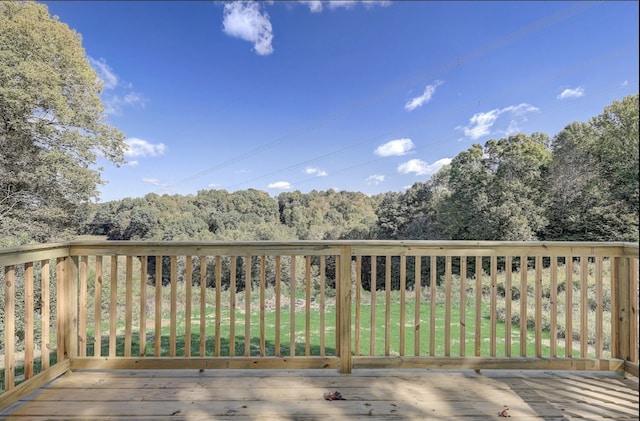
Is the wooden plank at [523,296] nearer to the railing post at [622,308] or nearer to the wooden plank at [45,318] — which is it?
the railing post at [622,308]

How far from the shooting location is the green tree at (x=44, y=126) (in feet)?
11.0

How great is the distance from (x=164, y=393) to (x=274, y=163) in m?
4.19

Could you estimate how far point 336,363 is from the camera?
226cm

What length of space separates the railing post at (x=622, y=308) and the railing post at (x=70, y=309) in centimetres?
395

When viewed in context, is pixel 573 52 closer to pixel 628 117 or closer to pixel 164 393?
pixel 628 117

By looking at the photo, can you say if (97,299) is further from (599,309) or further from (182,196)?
(599,309)

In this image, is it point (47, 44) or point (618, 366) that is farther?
point (47, 44)

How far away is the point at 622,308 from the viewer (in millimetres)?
2215

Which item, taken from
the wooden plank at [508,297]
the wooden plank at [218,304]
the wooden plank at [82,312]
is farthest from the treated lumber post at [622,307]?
the wooden plank at [82,312]

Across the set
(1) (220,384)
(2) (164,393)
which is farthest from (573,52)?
(2) (164,393)

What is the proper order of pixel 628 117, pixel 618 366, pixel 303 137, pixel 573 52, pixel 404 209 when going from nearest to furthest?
pixel 628 117 → pixel 618 366 → pixel 573 52 → pixel 303 137 → pixel 404 209

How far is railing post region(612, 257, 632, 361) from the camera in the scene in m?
2.20

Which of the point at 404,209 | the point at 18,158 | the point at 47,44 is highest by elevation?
the point at 47,44

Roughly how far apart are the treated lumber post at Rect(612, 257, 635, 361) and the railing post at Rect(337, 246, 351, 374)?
1.93 m
